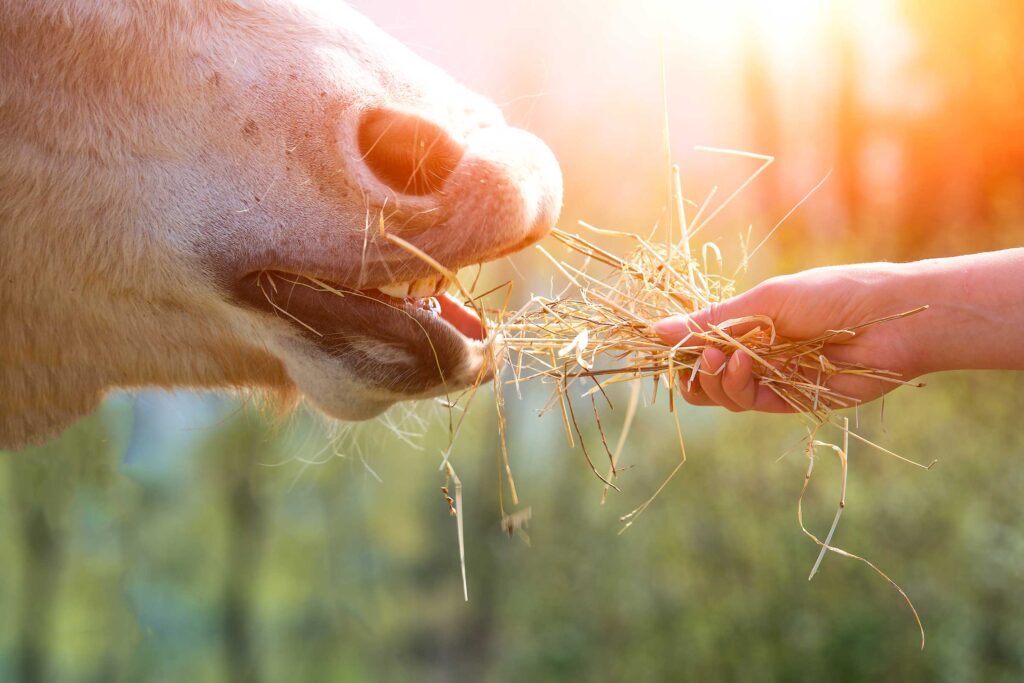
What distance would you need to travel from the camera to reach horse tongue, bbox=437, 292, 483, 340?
6.82ft

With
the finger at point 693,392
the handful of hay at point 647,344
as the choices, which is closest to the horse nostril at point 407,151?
the handful of hay at point 647,344

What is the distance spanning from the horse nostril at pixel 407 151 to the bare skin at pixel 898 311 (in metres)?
0.63

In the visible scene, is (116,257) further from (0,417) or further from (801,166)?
(801,166)

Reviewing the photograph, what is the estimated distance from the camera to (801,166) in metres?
12.4

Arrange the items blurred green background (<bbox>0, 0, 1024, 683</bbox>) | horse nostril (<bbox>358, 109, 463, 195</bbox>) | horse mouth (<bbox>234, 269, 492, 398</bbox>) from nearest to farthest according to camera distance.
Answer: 1. horse nostril (<bbox>358, 109, 463, 195</bbox>)
2. horse mouth (<bbox>234, 269, 492, 398</bbox>)
3. blurred green background (<bbox>0, 0, 1024, 683</bbox>)

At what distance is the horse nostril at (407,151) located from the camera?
1.68m

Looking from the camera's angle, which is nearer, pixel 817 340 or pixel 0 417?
pixel 817 340

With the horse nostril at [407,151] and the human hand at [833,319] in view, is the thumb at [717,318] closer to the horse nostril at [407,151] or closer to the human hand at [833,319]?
the human hand at [833,319]

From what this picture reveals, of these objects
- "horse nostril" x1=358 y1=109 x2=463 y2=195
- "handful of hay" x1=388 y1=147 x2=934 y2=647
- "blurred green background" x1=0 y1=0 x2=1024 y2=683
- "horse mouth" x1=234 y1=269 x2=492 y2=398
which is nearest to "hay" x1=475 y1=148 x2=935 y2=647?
"handful of hay" x1=388 y1=147 x2=934 y2=647

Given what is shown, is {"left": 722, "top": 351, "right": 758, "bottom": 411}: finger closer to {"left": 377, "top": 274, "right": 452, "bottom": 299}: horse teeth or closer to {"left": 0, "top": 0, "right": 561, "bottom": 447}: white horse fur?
{"left": 0, "top": 0, "right": 561, "bottom": 447}: white horse fur

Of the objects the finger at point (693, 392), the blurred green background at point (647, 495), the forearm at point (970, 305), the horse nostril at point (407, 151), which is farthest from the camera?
the blurred green background at point (647, 495)

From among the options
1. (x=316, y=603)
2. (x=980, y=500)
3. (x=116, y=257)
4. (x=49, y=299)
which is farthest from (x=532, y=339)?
(x=316, y=603)

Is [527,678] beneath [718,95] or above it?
beneath

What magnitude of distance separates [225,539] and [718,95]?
9701mm
